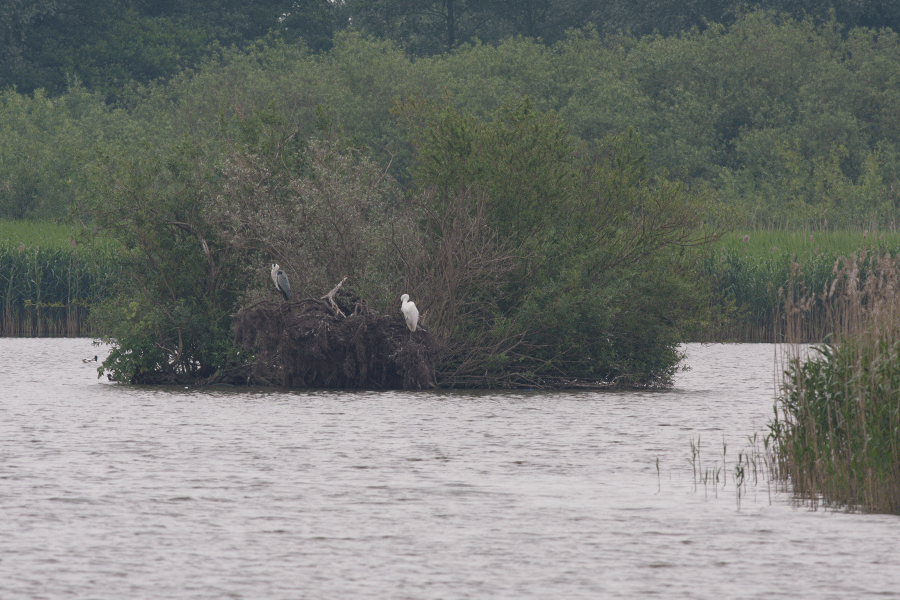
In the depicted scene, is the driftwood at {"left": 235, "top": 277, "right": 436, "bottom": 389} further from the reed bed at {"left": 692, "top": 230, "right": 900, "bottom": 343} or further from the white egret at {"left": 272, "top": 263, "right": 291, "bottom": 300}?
the reed bed at {"left": 692, "top": 230, "right": 900, "bottom": 343}

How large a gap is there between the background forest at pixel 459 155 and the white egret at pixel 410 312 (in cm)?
83

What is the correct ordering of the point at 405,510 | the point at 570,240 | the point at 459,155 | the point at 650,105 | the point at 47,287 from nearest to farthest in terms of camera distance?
the point at 405,510
the point at 570,240
the point at 459,155
the point at 47,287
the point at 650,105

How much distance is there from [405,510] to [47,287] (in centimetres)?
2637

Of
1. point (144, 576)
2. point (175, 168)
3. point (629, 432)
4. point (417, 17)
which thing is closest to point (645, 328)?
point (629, 432)

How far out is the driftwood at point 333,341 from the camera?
21281 millimetres

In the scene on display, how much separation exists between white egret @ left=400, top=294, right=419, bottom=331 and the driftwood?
0.25m

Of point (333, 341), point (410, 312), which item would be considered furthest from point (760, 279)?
point (333, 341)

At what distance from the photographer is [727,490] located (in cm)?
1230

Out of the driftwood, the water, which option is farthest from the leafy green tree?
the water

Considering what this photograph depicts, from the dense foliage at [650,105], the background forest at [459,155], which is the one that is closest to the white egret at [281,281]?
the background forest at [459,155]

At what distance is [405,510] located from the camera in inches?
444

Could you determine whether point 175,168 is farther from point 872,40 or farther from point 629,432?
point 872,40

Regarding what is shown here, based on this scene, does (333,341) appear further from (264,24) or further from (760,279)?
(264,24)

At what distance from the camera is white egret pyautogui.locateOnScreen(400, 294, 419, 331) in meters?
20.9
